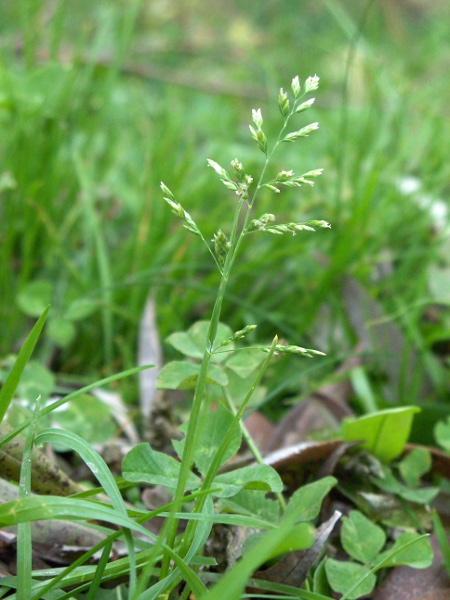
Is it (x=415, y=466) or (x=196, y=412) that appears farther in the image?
(x=415, y=466)

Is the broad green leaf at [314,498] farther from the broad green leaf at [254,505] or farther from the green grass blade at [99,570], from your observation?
Result: the green grass blade at [99,570]

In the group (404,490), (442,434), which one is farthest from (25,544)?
(442,434)

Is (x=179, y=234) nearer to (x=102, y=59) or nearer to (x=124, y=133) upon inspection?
(x=124, y=133)

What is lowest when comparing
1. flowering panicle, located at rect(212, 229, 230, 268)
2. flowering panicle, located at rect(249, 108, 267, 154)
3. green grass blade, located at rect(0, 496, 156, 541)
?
green grass blade, located at rect(0, 496, 156, 541)

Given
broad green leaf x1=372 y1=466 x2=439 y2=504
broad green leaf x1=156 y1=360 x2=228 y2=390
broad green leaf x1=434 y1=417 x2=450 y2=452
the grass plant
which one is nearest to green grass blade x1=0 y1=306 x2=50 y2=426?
the grass plant

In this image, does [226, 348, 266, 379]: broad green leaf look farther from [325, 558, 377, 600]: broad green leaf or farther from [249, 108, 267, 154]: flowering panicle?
[249, 108, 267, 154]: flowering panicle

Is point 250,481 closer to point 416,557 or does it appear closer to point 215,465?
point 215,465
